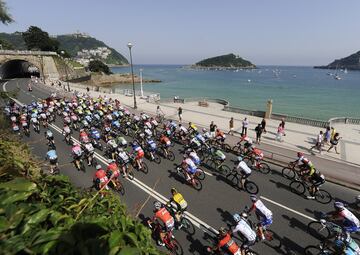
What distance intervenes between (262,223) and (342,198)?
582cm

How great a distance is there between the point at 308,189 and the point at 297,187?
640 mm

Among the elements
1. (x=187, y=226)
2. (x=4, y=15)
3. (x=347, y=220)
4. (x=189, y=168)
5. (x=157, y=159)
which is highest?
(x=4, y=15)

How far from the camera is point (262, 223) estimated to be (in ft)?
28.1

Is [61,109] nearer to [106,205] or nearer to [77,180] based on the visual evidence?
[77,180]

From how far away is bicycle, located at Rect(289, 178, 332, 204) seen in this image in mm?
11273

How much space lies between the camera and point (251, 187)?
1205cm

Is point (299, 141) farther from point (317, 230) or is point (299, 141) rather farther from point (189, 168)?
point (189, 168)

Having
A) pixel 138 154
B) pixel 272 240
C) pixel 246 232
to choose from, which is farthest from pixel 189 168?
pixel 246 232

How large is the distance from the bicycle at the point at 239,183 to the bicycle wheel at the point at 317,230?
3.01 m

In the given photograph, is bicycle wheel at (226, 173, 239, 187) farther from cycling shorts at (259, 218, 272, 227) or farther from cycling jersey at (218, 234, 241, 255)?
cycling jersey at (218, 234, 241, 255)

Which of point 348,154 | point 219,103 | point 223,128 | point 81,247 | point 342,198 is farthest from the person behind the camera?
point 219,103

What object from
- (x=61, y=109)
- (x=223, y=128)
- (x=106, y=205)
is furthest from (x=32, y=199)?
(x=61, y=109)

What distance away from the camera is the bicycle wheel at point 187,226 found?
356 inches

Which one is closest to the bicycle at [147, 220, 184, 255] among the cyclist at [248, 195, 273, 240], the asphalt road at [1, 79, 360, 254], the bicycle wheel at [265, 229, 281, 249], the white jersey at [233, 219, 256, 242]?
the asphalt road at [1, 79, 360, 254]
